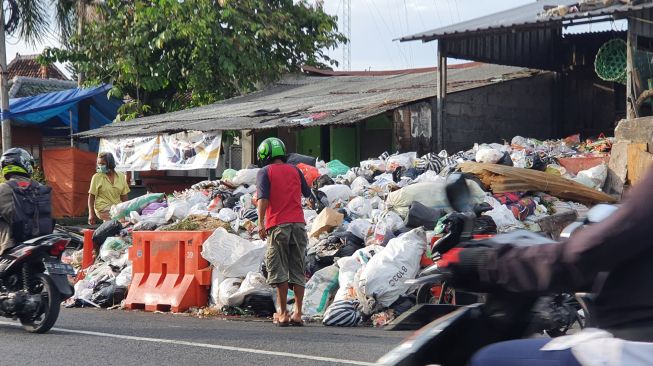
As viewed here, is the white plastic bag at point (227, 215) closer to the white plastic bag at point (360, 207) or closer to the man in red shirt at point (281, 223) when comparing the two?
the white plastic bag at point (360, 207)

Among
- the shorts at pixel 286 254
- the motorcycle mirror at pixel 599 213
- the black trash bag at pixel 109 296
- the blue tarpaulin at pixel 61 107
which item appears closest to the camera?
the motorcycle mirror at pixel 599 213

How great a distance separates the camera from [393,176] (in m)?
15.0

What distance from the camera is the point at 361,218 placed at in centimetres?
1279

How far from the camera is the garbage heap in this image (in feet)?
33.3

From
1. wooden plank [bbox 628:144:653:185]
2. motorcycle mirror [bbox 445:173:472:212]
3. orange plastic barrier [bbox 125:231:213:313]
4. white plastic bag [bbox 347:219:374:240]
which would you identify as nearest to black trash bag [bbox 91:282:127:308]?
orange plastic barrier [bbox 125:231:213:313]

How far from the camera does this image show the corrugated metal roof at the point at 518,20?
15.1m

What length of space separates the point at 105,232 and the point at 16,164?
16.6 feet

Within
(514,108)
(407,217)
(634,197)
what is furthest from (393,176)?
(634,197)

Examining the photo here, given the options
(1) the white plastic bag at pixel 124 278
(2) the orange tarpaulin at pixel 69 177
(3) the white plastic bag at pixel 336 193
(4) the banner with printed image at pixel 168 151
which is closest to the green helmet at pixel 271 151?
(1) the white plastic bag at pixel 124 278

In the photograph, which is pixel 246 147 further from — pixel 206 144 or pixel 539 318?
pixel 539 318

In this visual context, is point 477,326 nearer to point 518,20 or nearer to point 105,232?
point 105,232

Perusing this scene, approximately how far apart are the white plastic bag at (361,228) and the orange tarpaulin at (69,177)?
16297 millimetres

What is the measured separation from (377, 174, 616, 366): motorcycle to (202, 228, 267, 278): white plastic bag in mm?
7936

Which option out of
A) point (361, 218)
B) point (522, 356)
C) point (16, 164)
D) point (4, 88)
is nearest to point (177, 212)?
point (361, 218)
